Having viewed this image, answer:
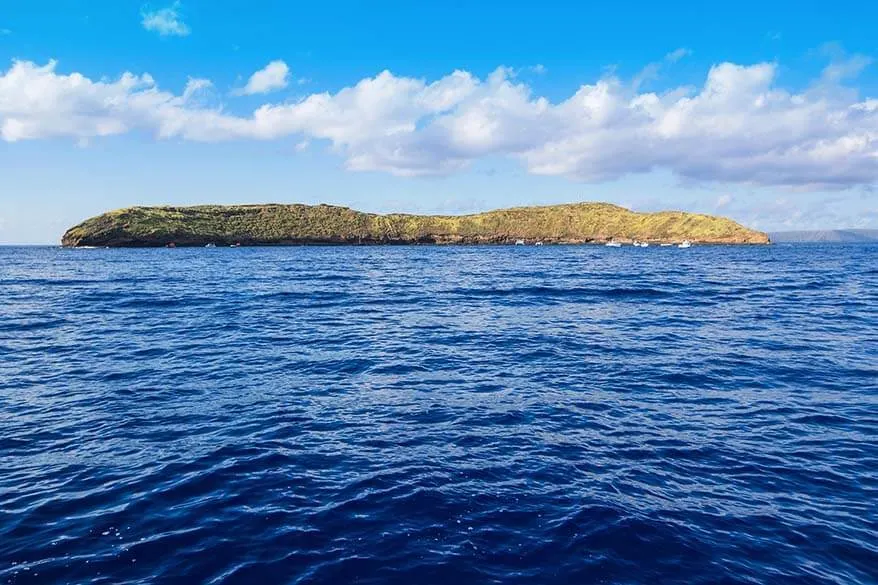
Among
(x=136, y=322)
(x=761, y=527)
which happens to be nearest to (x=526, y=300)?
(x=136, y=322)

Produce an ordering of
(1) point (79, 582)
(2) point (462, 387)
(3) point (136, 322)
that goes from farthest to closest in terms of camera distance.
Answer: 1. (3) point (136, 322)
2. (2) point (462, 387)
3. (1) point (79, 582)

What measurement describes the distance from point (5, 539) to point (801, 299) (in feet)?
174

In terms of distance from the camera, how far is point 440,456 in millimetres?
13516

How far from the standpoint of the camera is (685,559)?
30.5 ft

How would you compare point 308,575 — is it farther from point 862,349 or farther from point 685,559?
→ point 862,349

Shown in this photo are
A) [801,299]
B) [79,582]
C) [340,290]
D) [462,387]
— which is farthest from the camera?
[340,290]

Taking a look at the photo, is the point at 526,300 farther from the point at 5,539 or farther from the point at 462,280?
→ the point at 5,539

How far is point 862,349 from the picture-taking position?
85.5 ft

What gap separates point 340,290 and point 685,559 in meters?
48.5

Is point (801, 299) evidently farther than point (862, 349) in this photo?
Yes

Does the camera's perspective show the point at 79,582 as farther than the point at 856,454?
No

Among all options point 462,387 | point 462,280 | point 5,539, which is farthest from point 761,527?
point 462,280

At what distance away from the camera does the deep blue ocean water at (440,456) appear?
30.5 feet

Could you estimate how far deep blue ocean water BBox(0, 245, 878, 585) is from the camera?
9281mm
